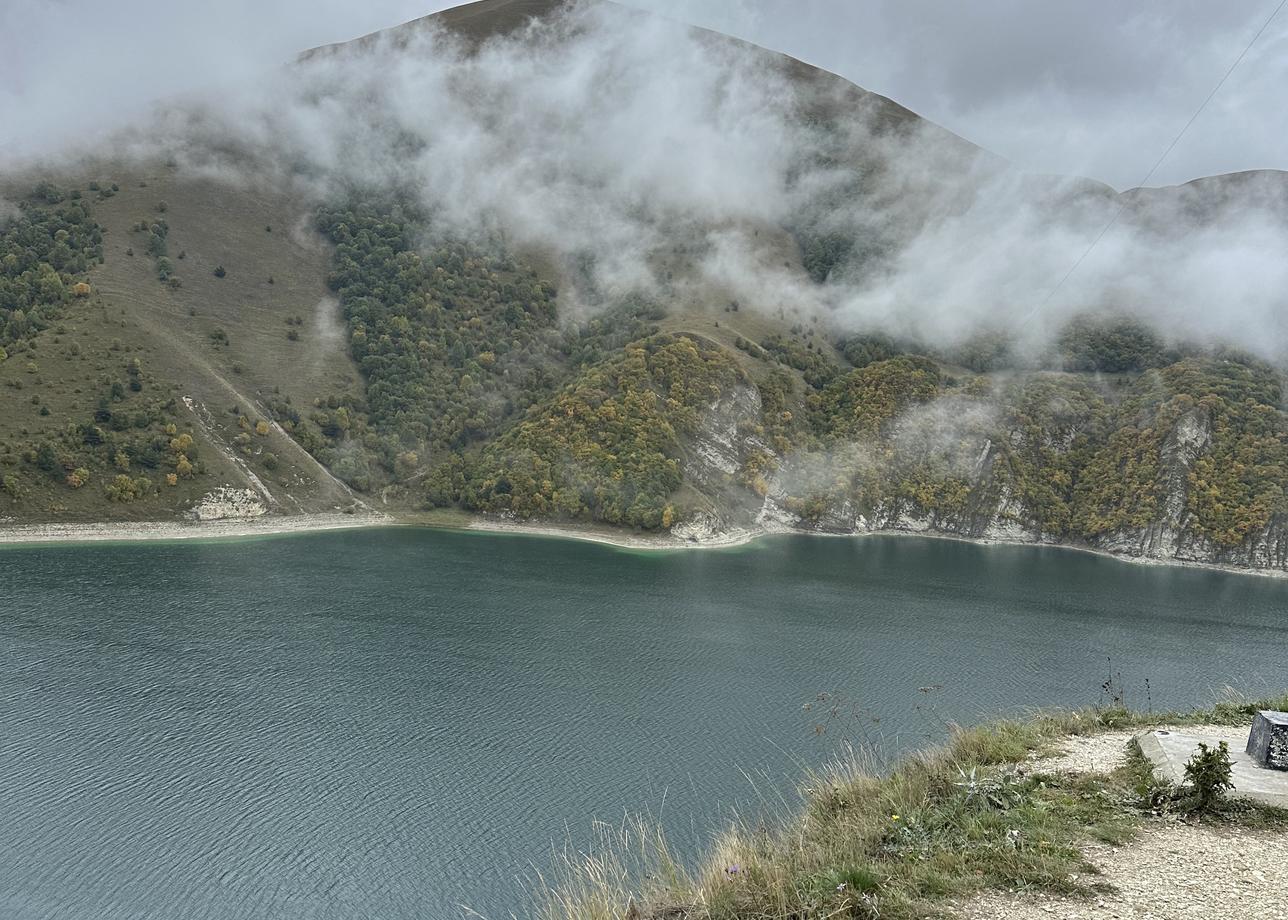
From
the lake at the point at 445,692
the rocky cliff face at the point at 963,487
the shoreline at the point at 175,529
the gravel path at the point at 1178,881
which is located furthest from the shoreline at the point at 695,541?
the gravel path at the point at 1178,881

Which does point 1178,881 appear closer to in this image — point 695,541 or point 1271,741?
point 1271,741

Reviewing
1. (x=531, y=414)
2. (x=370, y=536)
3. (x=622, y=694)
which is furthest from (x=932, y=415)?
(x=622, y=694)

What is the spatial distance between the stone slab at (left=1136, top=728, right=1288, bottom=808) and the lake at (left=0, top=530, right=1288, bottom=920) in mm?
4774

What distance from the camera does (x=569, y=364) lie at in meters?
130

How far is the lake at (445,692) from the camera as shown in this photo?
24.1 metres

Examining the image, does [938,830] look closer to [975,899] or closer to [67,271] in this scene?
[975,899]

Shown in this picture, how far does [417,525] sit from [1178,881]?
317ft

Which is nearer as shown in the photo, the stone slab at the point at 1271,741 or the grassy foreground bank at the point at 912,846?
the grassy foreground bank at the point at 912,846

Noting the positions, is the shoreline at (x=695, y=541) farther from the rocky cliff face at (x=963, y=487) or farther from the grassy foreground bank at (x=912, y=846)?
the grassy foreground bank at (x=912, y=846)

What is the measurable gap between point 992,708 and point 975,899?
108ft

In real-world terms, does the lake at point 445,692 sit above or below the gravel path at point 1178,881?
below

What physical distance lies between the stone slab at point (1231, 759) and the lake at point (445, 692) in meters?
4.77

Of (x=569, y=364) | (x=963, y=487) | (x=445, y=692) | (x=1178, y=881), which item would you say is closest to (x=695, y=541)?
(x=963, y=487)

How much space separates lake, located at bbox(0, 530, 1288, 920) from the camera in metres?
24.1
